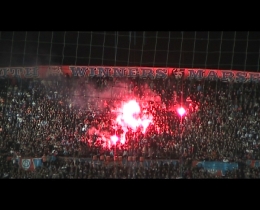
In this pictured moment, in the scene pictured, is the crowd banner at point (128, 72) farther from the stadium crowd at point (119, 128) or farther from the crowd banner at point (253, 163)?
the crowd banner at point (253, 163)

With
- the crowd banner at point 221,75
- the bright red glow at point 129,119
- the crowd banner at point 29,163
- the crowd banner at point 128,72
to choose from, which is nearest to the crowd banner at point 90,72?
the crowd banner at point 128,72

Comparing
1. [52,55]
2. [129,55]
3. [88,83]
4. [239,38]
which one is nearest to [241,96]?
[239,38]

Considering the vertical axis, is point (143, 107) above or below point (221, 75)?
below

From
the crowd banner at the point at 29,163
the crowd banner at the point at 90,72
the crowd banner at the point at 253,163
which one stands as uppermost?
the crowd banner at the point at 90,72

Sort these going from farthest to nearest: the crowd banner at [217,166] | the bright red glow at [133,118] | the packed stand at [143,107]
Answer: the bright red glow at [133,118], the packed stand at [143,107], the crowd banner at [217,166]

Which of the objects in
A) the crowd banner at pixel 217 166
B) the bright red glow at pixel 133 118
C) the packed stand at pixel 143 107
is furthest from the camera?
the bright red glow at pixel 133 118

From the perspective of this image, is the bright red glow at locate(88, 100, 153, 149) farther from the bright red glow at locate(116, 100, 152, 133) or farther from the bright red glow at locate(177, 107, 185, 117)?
the bright red glow at locate(177, 107, 185, 117)

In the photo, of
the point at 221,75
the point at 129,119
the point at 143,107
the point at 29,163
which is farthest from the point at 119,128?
the point at 221,75

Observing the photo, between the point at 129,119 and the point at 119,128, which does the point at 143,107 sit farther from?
the point at 119,128

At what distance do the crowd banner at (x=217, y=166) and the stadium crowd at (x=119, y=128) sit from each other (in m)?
Result: 0.05

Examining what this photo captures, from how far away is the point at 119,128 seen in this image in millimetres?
5664

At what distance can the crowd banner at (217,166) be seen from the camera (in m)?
5.42

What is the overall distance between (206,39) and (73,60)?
1.37m

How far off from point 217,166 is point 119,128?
3.51 ft
